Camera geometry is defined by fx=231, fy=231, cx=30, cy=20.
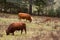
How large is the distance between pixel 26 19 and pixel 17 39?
466 inches

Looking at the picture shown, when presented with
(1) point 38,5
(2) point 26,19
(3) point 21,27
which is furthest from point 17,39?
(1) point 38,5

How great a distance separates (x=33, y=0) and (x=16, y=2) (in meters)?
2.54

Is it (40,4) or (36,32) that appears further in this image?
(40,4)

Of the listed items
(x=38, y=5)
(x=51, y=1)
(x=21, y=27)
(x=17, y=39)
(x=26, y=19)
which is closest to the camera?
(x=17, y=39)

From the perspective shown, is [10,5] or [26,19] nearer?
[26,19]

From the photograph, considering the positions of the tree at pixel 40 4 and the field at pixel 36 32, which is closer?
the field at pixel 36 32

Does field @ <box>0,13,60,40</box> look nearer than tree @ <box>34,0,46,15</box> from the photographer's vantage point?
Yes

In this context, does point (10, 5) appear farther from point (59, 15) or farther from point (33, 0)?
point (59, 15)

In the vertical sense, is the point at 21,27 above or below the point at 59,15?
above

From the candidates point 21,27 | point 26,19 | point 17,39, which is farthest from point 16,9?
point 17,39

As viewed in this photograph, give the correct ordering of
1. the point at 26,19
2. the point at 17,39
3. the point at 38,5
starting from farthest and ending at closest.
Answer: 1. the point at 38,5
2. the point at 26,19
3. the point at 17,39

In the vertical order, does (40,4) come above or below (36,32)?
below

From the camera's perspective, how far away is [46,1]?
34312 millimetres

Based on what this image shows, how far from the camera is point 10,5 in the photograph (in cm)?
3441
